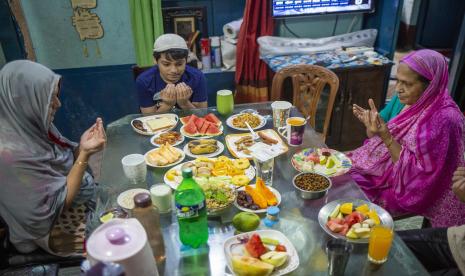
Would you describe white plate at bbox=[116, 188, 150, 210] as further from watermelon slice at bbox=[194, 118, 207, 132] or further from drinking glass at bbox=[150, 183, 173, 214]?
watermelon slice at bbox=[194, 118, 207, 132]

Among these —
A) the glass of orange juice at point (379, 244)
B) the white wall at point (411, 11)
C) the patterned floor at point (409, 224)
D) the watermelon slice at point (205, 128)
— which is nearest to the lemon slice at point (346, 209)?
the glass of orange juice at point (379, 244)

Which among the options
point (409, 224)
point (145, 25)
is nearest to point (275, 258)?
point (409, 224)

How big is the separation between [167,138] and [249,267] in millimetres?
1033

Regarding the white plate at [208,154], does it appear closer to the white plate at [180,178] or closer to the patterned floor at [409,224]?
the white plate at [180,178]

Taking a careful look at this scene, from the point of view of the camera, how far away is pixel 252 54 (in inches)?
135

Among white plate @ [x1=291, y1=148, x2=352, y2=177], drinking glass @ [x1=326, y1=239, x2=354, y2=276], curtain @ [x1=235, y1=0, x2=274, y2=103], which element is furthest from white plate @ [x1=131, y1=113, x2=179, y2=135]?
curtain @ [x1=235, y1=0, x2=274, y2=103]

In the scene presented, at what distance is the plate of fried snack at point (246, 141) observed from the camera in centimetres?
180

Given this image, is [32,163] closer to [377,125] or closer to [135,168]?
[135,168]

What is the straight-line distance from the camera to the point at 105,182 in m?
1.61

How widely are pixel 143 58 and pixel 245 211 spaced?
2.35 metres

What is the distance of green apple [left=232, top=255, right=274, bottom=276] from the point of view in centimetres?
109

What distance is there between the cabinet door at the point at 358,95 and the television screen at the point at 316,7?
0.68 meters

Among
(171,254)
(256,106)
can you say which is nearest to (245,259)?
(171,254)

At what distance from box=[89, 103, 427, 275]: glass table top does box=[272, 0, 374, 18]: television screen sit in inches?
75.2
